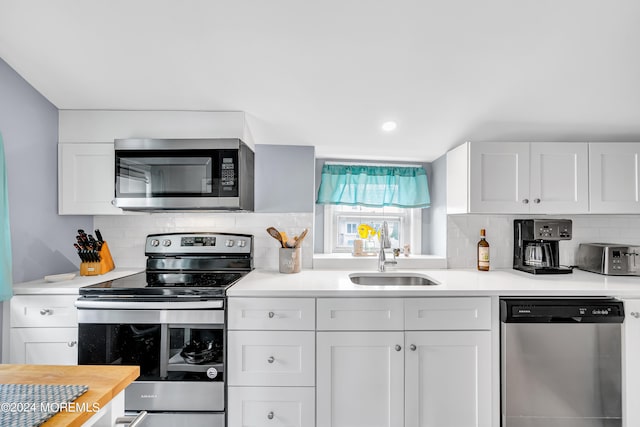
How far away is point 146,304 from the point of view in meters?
1.85

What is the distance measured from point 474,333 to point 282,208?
152cm

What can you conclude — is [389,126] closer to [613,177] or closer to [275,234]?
[275,234]

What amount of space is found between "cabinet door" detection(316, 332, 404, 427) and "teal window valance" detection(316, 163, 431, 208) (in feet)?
4.24

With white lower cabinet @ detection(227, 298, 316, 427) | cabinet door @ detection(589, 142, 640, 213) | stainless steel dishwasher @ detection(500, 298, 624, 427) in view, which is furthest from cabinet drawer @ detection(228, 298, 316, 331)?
cabinet door @ detection(589, 142, 640, 213)

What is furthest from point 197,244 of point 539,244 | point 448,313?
point 539,244

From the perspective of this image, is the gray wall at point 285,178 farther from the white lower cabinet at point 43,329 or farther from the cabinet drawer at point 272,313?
the white lower cabinet at point 43,329

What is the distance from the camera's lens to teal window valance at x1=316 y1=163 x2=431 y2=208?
290 centimetres

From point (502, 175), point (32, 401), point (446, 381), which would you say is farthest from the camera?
point (502, 175)

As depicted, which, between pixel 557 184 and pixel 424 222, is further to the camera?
pixel 424 222

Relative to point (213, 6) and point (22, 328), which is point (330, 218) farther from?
point (22, 328)

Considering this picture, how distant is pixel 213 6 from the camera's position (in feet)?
5.08

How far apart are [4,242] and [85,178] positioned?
0.61m

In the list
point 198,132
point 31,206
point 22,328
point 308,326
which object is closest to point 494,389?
point 308,326

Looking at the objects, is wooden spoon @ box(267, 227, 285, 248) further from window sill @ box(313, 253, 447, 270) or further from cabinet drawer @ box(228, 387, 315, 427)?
cabinet drawer @ box(228, 387, 315, 427)
